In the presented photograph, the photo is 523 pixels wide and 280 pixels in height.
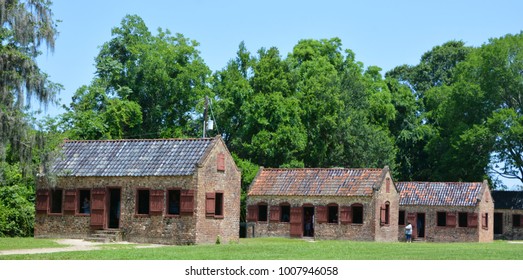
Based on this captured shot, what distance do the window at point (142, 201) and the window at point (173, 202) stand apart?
4.56ft

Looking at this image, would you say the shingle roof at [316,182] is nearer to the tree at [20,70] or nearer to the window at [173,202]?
the window at [173,202]

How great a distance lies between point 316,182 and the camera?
5344 centimetres

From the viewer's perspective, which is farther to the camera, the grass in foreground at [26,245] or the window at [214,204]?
the window at [214,204]

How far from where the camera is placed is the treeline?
6088 cm

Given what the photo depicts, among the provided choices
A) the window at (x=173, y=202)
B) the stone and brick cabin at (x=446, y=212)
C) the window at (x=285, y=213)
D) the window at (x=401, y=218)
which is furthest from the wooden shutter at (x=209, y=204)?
the window at (x=401, y=218)

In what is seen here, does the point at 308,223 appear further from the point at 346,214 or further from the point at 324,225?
the point at 346,214

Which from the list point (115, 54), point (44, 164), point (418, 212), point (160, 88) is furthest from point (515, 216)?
point (44, 164)

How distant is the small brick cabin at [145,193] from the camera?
39.2 m

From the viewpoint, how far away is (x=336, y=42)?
7681cm

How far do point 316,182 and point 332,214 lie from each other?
2237 millimetres

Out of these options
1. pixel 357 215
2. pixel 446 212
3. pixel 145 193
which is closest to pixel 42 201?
pixel 145 193

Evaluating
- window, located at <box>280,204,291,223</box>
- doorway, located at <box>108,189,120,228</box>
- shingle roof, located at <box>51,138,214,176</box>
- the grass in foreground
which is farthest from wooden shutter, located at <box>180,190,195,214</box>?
window, located at <box>280,204,291,223</box>

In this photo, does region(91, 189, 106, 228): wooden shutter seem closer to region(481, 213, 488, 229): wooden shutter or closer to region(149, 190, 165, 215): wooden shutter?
region(149, 190, 165, 215): wooden shutter

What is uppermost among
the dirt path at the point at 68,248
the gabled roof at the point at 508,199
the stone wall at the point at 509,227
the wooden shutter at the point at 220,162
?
the wooden shutter at the point at 220,162
